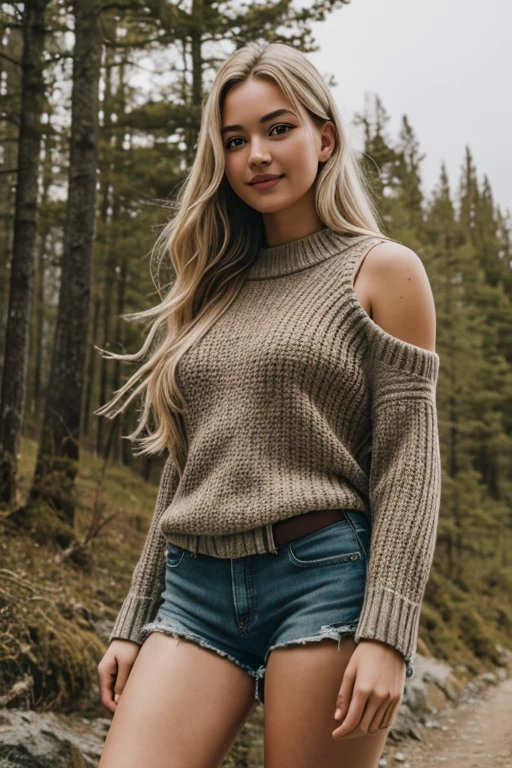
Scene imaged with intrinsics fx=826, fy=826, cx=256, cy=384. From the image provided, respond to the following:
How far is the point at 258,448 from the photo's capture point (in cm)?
214

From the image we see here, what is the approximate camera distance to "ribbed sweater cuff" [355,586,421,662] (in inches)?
72.8

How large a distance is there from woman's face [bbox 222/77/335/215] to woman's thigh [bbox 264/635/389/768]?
123cm

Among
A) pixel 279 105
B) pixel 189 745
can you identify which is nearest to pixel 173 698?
pixel 189 745

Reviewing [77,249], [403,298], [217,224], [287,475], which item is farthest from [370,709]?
[77,249]

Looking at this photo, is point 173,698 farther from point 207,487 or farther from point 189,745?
point 207,487

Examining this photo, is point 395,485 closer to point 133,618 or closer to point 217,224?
point 133,618

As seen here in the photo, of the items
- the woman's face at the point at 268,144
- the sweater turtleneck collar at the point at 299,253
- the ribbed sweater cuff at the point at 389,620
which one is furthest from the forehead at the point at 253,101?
the ribbed sweater cuff at the point at 389,620

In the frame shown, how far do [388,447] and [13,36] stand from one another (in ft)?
51.2

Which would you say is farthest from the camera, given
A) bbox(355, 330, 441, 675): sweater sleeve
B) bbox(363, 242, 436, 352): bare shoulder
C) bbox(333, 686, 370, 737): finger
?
bbox(363, 242, 436, 352): bare shoulder

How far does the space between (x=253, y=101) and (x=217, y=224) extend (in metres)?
0.45

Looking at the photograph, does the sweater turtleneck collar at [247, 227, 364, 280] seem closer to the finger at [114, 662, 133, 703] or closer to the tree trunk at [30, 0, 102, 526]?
the finger at [114, 662, 133, 703]

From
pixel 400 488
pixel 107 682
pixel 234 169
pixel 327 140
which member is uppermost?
pixel 327 140

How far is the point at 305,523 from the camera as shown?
6.70 ft

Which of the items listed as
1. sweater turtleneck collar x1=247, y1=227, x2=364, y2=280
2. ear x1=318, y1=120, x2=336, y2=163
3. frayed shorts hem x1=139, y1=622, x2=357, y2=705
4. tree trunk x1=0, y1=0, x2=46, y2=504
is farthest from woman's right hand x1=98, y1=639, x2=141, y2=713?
tree trunk x1=0, y1=0, x2=46, y2=504
